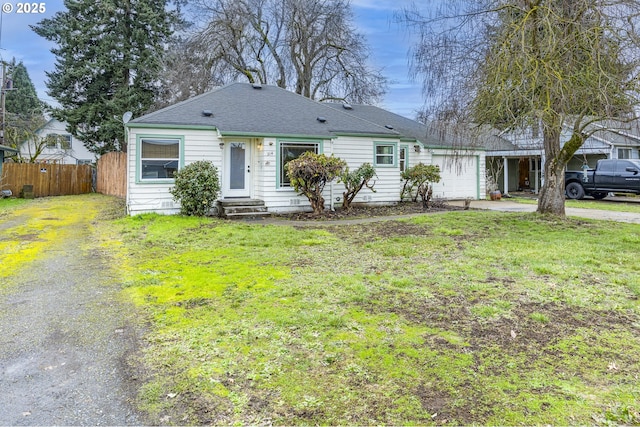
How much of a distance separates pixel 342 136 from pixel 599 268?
29.9 ft

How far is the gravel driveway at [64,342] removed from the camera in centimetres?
249

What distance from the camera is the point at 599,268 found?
580 centimetres

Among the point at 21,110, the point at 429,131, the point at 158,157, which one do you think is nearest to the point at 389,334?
the point at 429,131

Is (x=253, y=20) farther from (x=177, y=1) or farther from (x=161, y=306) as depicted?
(x=161, y=306)

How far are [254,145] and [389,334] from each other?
33.1ft

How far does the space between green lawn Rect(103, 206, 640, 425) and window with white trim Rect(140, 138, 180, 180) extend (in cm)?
482

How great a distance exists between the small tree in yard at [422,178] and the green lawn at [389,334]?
7191 millimetres

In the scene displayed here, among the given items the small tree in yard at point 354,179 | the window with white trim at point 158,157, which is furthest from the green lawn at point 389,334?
the small tree in yard at point 354,179

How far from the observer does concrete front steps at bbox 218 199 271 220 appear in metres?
11.6

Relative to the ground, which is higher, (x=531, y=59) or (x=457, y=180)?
(x=531, y=59)

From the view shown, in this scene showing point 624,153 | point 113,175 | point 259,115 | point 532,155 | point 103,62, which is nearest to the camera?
point 259,115

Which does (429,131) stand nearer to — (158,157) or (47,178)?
(158,157)

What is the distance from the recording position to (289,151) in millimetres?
12758

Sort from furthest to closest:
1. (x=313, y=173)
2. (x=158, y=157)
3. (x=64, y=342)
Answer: (x=158, y=157)
(x=313, y=173)
(x=64, y=342)
